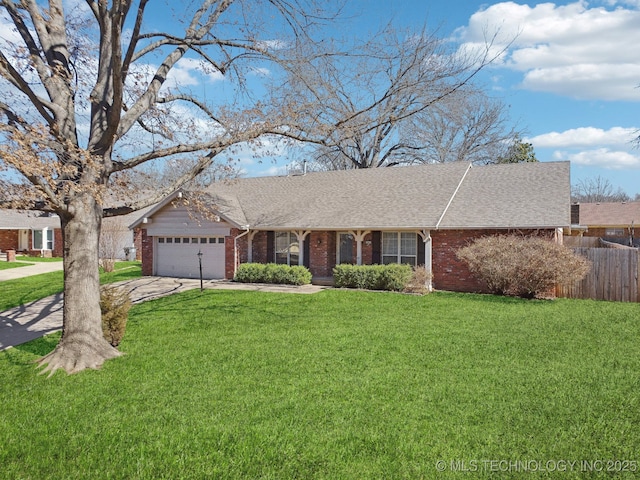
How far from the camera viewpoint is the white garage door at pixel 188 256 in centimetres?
1995

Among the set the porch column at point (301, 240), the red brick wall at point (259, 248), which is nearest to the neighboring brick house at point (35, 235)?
the red brick wall at point (259, 248)

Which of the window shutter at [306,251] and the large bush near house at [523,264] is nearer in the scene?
the large bush near house at [523,264]

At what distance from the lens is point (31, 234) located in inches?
1409

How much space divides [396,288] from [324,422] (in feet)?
37.2

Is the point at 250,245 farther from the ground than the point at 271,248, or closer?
farther from the ground

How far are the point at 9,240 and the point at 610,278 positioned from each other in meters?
39.6

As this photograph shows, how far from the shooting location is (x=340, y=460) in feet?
14.3

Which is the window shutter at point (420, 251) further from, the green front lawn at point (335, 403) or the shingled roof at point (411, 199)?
the green front lawn at point (335, 403)

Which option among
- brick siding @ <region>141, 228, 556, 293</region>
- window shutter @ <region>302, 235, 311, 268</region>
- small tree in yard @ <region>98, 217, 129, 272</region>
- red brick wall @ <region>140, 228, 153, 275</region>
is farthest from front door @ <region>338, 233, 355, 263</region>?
small tree in yard @ <region>98, 217, 129, 272</region>

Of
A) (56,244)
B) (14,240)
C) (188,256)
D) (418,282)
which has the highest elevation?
(14,240)

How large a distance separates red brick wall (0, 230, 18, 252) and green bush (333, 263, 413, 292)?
3065 cm

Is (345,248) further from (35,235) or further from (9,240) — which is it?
(9,240)

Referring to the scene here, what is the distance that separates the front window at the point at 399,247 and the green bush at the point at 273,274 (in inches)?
129

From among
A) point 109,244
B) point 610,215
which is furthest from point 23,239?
point 610,215
